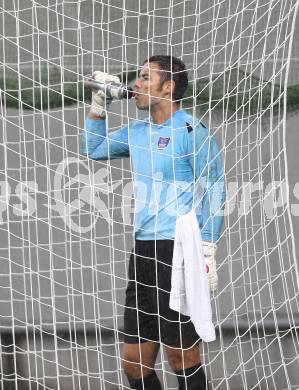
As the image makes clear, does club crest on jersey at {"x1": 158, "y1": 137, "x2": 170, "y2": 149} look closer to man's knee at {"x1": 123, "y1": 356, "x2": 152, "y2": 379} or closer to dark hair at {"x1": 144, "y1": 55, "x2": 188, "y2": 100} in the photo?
dark hair at {"x1": 144, "y1": 55, "x2": 188, "y2": 100}

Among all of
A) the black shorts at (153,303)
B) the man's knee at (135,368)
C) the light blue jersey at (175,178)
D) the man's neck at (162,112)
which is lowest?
the man's knee at (135,368)

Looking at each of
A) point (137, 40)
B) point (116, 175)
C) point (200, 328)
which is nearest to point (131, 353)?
point (200, 328)

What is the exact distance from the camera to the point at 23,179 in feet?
Result: 14.8

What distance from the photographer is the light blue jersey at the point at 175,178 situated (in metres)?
3.63

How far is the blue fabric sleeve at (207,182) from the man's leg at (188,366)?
39 centimetres

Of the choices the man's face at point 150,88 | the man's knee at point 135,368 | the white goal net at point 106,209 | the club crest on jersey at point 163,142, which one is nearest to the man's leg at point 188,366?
the man's knee at point 135,368

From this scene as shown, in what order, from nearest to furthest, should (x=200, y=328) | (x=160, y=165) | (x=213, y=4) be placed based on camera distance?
(x=200, y=328) → (x=160, y=165) → (x=213, y=4)

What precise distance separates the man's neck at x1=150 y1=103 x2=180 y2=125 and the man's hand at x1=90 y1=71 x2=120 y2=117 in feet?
0.53

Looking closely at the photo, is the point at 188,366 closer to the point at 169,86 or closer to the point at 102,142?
the point at 102,142

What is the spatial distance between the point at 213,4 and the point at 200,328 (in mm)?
1469

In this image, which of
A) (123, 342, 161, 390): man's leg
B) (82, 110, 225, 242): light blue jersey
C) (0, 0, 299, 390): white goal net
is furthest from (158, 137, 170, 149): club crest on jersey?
(123, 342, 161, 390): man's leg

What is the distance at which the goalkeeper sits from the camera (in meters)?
3.64

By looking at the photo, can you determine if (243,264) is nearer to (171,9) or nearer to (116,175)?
(116,175)

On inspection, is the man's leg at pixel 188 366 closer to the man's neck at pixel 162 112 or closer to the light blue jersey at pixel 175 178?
the light blue jersey at pixel 175 178
